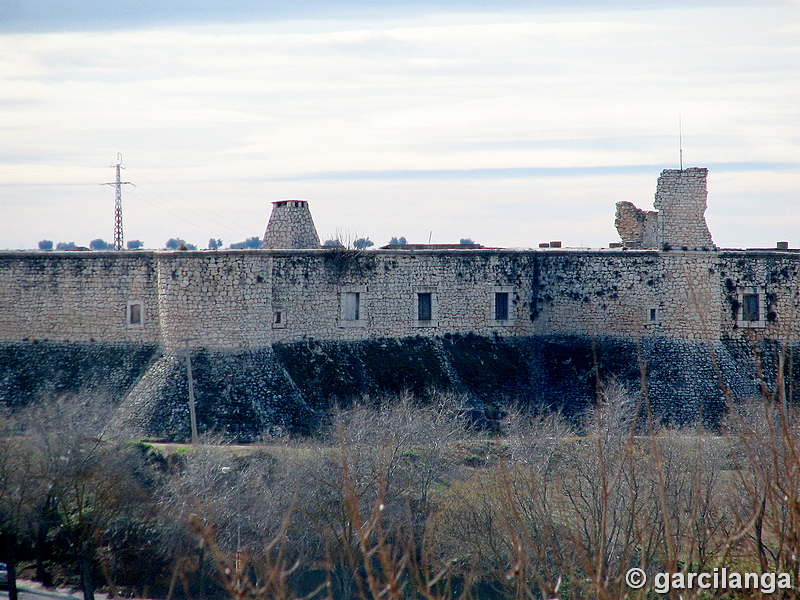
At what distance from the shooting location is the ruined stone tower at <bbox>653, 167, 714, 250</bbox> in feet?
104

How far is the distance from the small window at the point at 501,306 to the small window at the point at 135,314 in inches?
438

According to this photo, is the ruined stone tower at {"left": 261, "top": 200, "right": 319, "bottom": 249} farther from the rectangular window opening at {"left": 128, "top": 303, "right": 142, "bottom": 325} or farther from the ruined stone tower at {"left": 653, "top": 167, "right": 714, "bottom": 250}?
the ruined stone tower at {"left": 653, "top": 167, "right": 714, "bottom": 250}

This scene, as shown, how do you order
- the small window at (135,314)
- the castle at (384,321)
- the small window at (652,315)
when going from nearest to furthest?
1. the castle at (384,321)
2. the small window at (135,314)
3. the small window at (652,315)

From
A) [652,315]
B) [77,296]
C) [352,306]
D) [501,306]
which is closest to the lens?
[77,296]

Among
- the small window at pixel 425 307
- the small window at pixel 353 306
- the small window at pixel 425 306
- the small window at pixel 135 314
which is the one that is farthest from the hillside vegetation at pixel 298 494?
the small window at pixel 425 306

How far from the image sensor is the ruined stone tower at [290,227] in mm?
30656

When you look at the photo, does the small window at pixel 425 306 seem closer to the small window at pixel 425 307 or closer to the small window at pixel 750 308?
the small window at pixel 425 307

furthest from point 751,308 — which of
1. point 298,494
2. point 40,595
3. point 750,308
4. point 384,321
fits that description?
point 40,595

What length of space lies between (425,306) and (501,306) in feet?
8.92

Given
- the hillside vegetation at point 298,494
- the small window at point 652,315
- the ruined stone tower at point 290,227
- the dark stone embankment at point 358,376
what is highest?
the ruined stone tower at point 290,227

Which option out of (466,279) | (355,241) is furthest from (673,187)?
(355,241)

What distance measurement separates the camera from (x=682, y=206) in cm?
3162

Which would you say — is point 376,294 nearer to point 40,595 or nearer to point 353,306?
point 353,306

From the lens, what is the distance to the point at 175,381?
2695 centimetres
